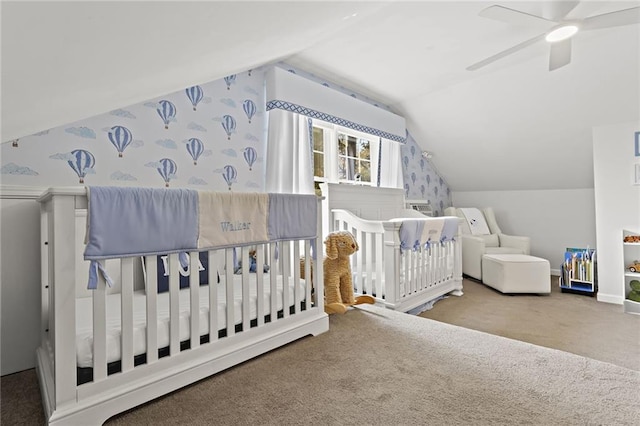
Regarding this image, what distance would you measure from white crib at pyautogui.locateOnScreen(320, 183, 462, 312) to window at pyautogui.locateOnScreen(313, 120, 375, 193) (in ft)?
1.17

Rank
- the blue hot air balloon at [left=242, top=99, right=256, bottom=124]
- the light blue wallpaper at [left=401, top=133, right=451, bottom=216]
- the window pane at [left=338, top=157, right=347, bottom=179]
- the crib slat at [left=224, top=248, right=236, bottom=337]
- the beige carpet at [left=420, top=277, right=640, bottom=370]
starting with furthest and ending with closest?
1. the light blue wallpaper at [left=401, top=133, right=451, bottom=216]
2. the window pane at [left=338, top=157, right=347, bottom=179]
3. the blue hot air balloon at [left=242, top=99, right=256, bottom=124]
4. the beige carpet at [left=420, top=277, right=640, bottom=370]
5. the crib slat at [left=224, top=248, right=236, bottom=337]

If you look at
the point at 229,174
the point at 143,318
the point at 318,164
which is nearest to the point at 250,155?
the point at 229,174

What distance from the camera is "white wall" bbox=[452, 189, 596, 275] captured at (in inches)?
164

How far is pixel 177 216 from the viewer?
4.20 feet

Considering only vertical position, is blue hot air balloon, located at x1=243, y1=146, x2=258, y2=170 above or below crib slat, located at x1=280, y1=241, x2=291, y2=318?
above

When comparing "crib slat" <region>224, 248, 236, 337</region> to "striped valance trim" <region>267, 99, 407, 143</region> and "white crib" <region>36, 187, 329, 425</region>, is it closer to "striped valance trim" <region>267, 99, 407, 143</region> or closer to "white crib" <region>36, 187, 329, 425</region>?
"white crib" <region>36, 187, 329, 425</region>

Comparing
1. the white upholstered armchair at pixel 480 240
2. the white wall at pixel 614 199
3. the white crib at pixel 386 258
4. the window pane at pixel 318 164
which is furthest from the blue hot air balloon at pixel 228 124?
the white wall at pixel 614 199

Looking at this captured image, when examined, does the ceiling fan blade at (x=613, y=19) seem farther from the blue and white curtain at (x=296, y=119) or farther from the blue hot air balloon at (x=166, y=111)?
the blue hot air balloon at (x=166, y=111)

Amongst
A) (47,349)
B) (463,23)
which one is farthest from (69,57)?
(463,23)

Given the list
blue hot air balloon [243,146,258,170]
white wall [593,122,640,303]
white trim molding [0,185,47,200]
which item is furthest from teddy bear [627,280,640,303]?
white trim molding [0,185,47,200]

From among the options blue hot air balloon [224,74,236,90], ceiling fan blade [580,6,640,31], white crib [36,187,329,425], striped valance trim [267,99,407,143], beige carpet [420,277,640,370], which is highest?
ceiling fan blade [580,6,640,31]

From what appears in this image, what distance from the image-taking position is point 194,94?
89.4 inches

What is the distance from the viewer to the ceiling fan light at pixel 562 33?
200 centimetres

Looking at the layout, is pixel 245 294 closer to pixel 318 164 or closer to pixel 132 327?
pixel 132 327
